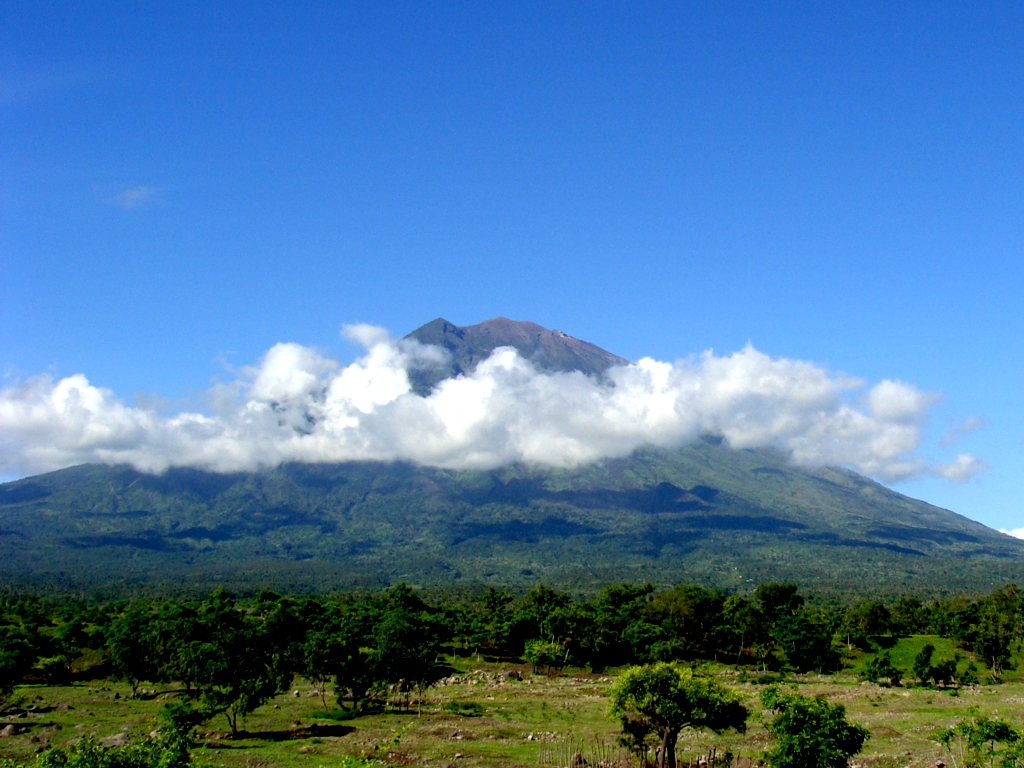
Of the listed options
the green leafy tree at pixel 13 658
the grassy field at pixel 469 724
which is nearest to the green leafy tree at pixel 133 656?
the grassy field at pixel 469 724

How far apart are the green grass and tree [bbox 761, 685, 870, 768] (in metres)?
6.47

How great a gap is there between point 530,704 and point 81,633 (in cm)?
3721

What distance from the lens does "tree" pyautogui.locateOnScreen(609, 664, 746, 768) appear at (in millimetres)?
25984

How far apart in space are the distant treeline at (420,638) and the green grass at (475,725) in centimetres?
201

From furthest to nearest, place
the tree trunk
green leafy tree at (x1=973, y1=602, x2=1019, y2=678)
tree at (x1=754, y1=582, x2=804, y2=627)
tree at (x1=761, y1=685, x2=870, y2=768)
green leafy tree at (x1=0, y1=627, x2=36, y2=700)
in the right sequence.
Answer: tree at (x1=754, y1=582, x2=804, y2=627) < green leafy tree at (x1=973, y1=602, x2=1019, y2=678) < green leafy tree at (x1=0, y1=627, x2=36, y2=700) < the tree trunk < tree at (x1=761, y1=685, x2=870, y2=768)

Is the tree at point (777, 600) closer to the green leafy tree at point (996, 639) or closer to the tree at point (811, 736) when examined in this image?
the green leafy tree at point (996, 639)

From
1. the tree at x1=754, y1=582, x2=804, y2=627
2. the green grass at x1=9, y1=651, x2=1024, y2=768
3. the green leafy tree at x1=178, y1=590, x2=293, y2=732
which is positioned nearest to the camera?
the green grass at x1=9, y1=651, x2=1024, y2=768

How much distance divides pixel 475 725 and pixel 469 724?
17.8 inches

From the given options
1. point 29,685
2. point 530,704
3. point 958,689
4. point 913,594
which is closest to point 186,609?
point 29,685

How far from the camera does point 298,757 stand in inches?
1213

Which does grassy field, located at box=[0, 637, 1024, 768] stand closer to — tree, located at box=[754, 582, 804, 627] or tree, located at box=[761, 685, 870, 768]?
tree, located at box=[761, 685, 870, 768]

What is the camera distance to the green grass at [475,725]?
31016mm

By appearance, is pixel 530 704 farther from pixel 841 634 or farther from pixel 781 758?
pixel 841 634

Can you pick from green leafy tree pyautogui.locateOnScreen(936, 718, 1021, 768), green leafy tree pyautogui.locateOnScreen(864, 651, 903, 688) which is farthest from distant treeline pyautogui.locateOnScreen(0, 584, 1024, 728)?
green leafy tree pyautogui.locateOnScreen(936, 718, 1021, 768)
